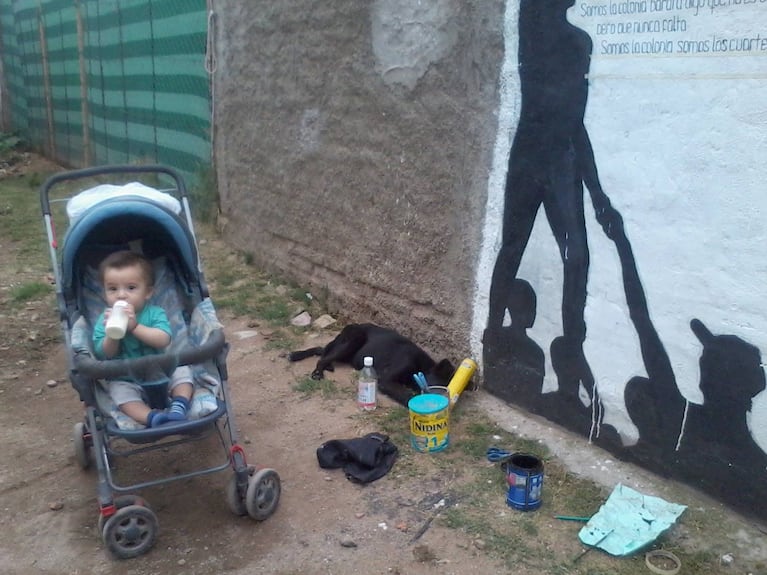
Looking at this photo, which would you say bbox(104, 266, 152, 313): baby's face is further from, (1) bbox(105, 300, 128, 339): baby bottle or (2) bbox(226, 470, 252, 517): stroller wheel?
(2) bbox(226, 470, 252, 517): stroller wheel

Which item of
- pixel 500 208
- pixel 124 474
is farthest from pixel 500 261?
pixel 124 474

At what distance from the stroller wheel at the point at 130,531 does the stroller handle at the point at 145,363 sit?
0.53 meters

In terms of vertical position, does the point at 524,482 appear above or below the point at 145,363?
below

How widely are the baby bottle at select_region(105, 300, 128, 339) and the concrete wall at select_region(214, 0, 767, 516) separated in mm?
1885

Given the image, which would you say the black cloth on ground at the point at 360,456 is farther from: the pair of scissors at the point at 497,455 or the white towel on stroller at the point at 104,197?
the white towel on stroller at the point at 104,197

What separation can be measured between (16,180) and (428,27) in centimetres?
914

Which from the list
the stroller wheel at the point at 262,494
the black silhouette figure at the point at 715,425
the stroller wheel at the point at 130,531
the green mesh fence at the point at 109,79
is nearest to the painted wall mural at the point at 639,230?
the black silhouette figure at the point at 715,425

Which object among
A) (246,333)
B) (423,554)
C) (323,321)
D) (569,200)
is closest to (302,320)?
(323,321)

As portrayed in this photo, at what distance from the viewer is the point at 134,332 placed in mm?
3467

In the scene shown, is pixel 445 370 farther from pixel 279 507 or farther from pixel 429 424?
pixel 279 507

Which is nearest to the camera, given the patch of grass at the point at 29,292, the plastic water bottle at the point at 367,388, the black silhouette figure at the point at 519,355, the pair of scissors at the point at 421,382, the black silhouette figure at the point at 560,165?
the black silhouette figure at the point at 560,165

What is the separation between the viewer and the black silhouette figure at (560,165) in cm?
366

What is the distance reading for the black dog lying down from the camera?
4.55 m

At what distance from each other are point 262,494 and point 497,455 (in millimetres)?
1172
